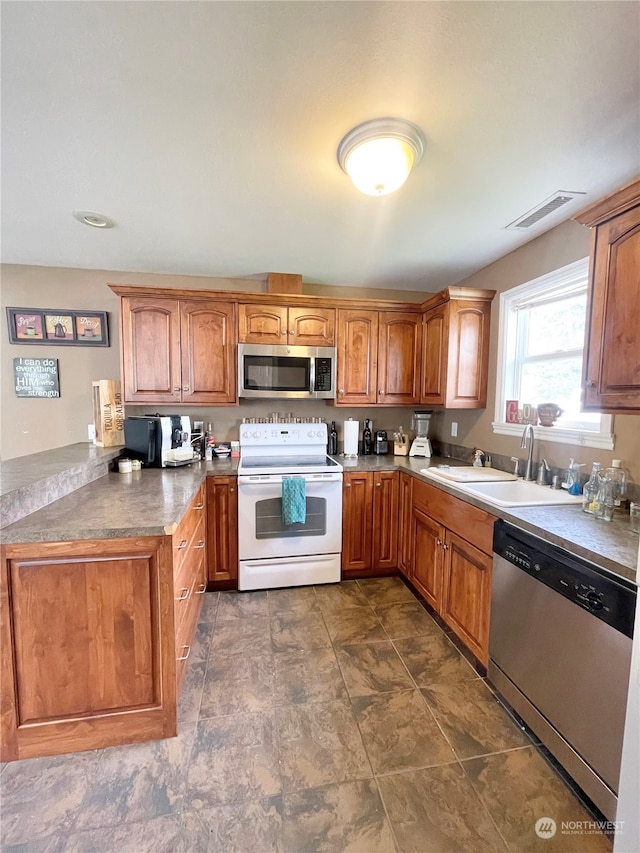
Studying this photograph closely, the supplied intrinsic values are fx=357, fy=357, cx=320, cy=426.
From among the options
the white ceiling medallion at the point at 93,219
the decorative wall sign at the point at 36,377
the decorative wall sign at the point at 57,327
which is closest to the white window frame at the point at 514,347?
the white ceiling medallion at the point at 93,219

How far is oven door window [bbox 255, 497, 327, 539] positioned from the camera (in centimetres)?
260

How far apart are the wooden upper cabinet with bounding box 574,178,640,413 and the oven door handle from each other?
162cm

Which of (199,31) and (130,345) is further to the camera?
(130,345)

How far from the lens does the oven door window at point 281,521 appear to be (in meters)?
2.60

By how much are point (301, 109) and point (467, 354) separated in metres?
2.00

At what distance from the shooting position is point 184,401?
9.42 ft

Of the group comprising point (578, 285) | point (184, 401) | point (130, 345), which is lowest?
point (184, 401)

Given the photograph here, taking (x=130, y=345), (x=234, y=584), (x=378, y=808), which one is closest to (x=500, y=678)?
(x=378, y=808)

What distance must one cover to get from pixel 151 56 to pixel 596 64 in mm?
1399

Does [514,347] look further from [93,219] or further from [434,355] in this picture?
[93,219]

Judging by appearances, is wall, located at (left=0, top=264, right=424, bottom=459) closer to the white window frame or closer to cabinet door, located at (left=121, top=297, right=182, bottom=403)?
cabinet door, located at (left=121, top=297, right=182, bottom=403)

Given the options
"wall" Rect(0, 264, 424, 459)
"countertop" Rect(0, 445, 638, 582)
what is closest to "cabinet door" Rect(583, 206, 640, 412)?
"countertop" Rect(0, 445, 638, 582)

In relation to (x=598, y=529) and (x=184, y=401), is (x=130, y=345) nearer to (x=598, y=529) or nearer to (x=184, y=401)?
(x=184, y=401)

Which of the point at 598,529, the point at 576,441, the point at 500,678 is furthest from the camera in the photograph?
the point at 576,441
